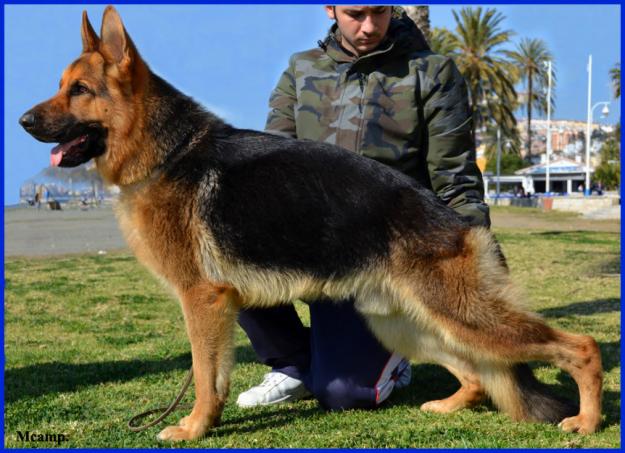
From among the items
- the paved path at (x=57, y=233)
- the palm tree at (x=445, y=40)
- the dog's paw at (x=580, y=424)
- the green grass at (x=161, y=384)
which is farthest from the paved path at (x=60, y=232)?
the dog's paw at (x=580, y=424)

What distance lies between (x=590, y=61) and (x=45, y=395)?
126ft

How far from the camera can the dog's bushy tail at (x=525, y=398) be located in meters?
A: 3.69

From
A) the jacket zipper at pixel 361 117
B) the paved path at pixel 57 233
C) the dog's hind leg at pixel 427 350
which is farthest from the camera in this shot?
the paved path at pixel 57 233

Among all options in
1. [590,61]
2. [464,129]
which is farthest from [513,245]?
[590,61]

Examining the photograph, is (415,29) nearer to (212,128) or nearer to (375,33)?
(375,33)

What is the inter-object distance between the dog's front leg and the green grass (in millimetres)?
104

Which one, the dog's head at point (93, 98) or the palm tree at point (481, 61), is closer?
the dog's head at point (93, 98)

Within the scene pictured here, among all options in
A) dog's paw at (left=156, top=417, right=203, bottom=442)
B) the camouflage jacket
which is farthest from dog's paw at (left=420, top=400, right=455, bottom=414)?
dog's paw at (left=156, top=417, right=203, bottom=442)

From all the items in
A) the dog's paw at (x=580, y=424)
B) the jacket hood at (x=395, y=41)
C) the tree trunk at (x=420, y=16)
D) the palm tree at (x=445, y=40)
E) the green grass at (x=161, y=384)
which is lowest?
the green grass at (x=161, y=384)

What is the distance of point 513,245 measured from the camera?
1587cm

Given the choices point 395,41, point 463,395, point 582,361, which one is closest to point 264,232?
point 395,41

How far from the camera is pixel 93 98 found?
11.1 feet

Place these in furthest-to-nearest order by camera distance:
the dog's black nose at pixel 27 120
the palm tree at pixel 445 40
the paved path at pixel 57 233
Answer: the palm tree at pixel 445 40 < the paved path at pixel 57 233 < the dog's black nose at pixel 27 120

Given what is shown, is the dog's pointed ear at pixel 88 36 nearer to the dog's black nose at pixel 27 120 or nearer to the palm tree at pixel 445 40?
the dog's black nose at pixel 27 120
